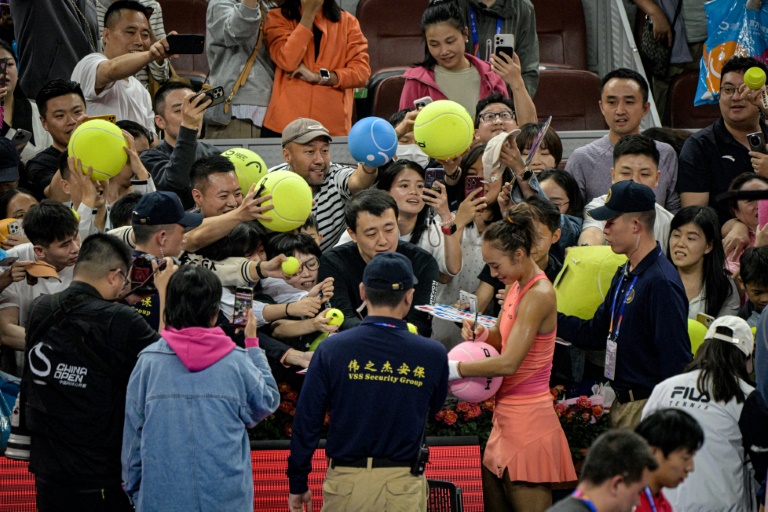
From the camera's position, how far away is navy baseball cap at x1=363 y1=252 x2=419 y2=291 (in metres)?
4.74

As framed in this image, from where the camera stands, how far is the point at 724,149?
762 centimetres

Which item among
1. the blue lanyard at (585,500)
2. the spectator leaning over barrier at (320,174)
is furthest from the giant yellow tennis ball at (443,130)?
the blue lanyard at (585,500)

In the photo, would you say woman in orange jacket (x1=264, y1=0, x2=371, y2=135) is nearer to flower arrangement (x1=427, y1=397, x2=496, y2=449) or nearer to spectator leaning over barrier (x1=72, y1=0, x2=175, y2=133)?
spectator leaning over barrier (x1=72, y1=0, x2=175, y2=133)

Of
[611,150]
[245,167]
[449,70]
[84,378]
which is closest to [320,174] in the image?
[245,167]

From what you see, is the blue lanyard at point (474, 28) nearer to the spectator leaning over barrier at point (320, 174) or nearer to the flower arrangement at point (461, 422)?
the spectator leaning over barrier at point (320, 174)

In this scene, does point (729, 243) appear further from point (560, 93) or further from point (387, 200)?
point (560, 93)

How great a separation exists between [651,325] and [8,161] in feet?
13.8

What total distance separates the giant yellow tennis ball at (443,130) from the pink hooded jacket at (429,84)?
53.0 inches

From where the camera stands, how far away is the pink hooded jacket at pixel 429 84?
8195 millimetres

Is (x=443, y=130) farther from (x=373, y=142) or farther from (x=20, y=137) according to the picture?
(x=20, y=137)

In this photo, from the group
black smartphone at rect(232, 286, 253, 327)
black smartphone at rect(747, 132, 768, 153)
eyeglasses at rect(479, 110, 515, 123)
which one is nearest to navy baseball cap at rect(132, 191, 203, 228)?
black smartphone at rect(232, 286, 253, 327)

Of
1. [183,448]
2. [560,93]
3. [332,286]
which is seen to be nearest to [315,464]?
[332,286]

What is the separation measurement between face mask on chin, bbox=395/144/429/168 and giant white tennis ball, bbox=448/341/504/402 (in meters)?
2.36

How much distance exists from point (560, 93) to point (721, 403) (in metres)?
5.52
